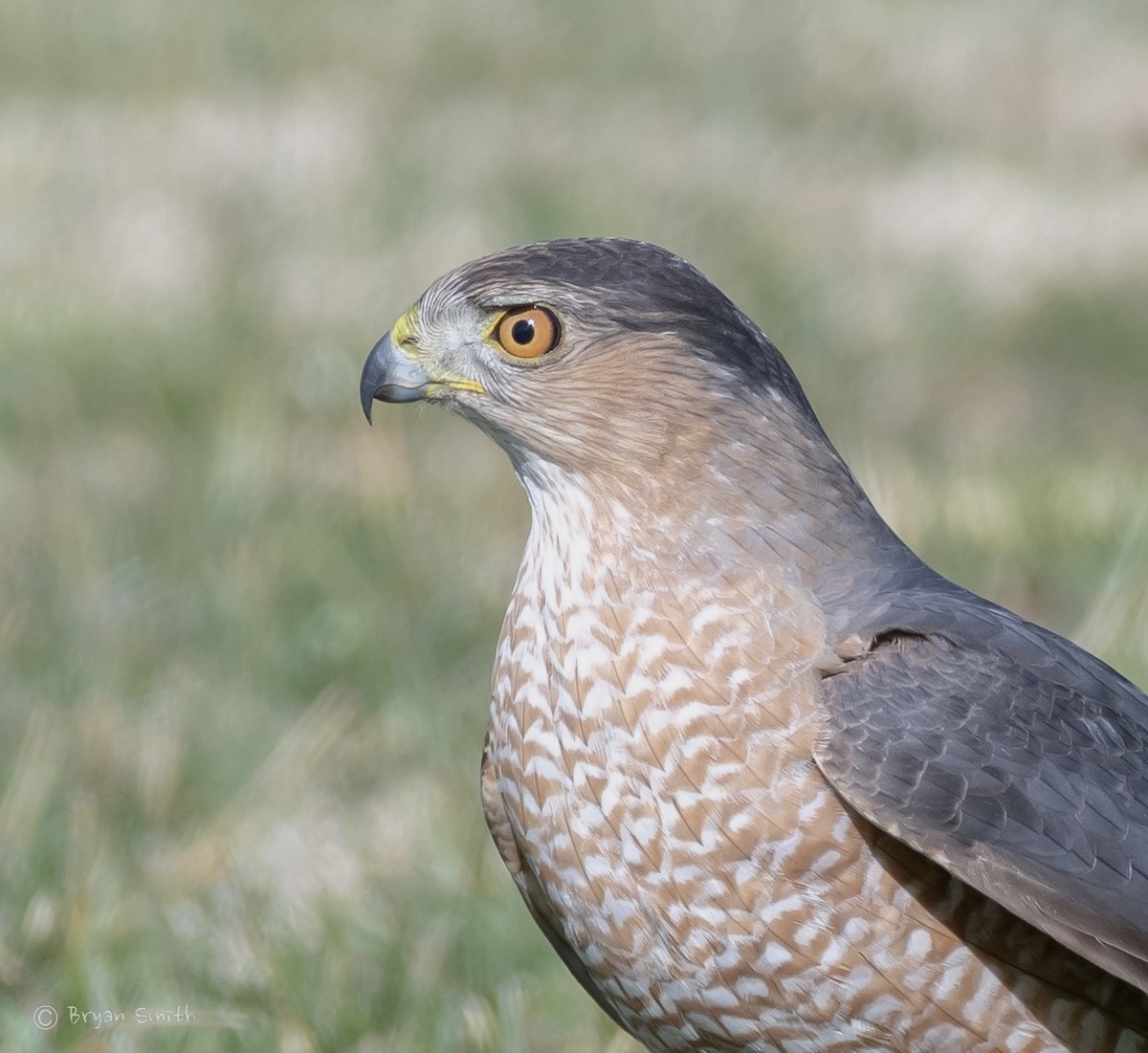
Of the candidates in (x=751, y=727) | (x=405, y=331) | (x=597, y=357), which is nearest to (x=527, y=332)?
(x=597, y=357)

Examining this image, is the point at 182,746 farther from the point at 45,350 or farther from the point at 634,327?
the point at 45,350

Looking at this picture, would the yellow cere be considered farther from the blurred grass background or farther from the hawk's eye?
the blurred grass background

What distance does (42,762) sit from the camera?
15.3ft

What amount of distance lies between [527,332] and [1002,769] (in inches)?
42.8

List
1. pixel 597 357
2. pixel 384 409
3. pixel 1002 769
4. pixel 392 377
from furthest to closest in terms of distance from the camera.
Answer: pixel 384 409 → pixel 392 377 → pixel 597 357 → pixel 1002 769

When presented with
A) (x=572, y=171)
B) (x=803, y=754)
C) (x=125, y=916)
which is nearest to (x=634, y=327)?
(x=803, y=754)

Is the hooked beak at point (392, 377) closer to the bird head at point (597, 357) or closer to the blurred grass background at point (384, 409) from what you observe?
the bird head at point (597, 357)

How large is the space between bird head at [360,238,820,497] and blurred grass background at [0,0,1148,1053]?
1.12m

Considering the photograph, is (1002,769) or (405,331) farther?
(405,331)

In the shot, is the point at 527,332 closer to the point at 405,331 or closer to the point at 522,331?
→ the point at 522,331

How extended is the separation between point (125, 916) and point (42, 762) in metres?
0.66

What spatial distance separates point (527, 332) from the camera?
3438 mm

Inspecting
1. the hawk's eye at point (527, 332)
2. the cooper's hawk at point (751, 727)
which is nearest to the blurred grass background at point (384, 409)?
the cooper's hawk at point (751, 727)

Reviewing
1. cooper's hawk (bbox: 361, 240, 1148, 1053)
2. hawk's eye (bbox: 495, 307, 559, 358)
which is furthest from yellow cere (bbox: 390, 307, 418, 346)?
hawk's eye (bbox: 495, 307, 559, 358)
